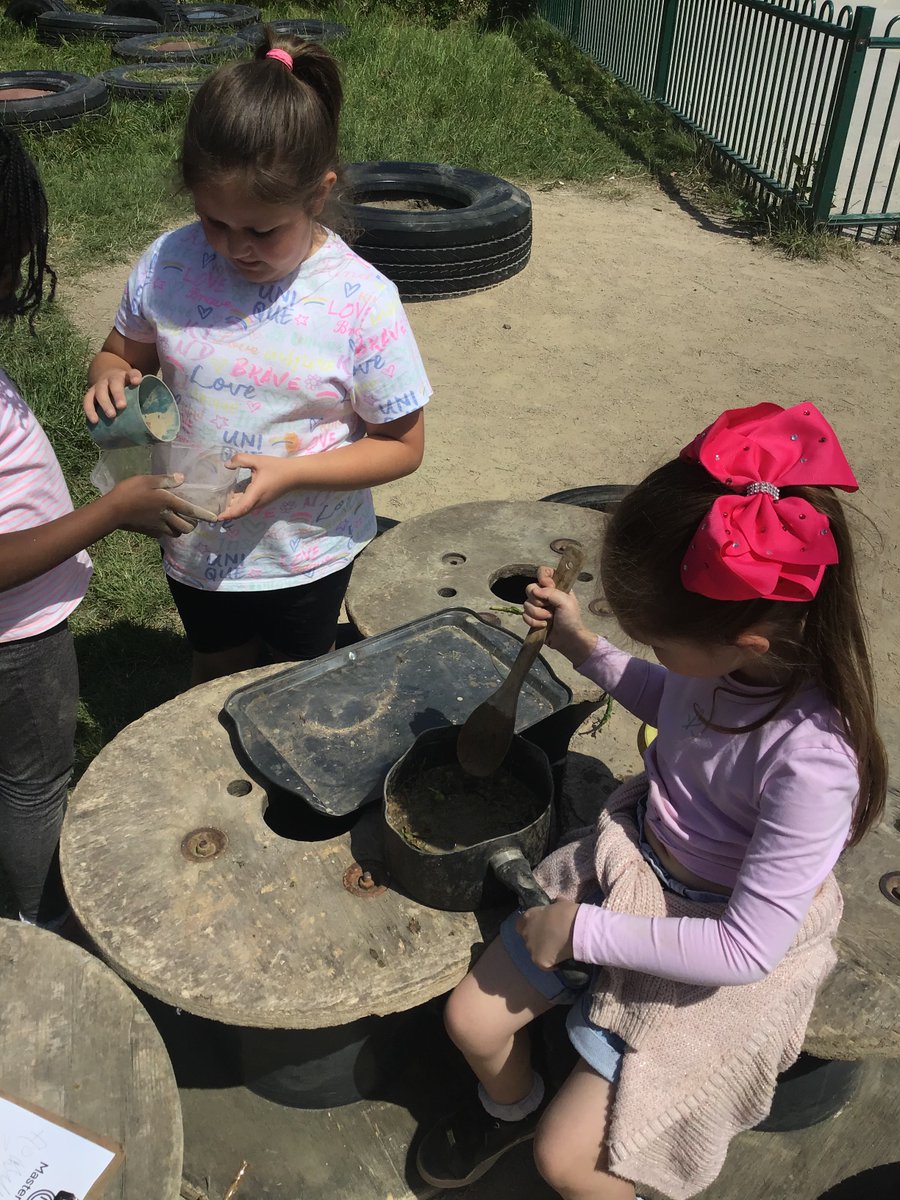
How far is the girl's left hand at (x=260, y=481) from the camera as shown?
1.79 metres

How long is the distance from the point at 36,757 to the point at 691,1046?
4.15ft

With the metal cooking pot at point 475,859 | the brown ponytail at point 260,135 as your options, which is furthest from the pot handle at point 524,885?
the brown ponytail at point 260,135

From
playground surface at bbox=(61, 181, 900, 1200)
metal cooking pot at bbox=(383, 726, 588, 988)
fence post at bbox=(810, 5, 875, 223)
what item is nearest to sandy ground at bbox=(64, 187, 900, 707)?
playground surface at bbox=(61, 181, 900, 1200)

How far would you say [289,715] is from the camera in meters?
1.87

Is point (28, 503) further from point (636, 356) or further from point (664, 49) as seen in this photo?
point (664, 49)

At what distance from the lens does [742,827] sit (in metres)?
1.46

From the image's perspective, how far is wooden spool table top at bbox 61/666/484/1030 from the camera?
148cm

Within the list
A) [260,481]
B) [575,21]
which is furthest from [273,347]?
[575,21]

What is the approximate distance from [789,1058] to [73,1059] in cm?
102

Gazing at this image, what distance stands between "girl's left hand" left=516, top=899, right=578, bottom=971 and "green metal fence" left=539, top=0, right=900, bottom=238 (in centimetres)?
607

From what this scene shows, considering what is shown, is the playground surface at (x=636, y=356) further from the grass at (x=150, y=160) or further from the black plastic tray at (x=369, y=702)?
the black plastic tray at (x=369, y=702)

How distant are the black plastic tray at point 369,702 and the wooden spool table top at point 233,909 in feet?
0.26

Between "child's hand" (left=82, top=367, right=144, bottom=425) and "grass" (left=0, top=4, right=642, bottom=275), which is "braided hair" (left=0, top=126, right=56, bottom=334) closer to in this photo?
"child's hand" (left=82, top=367, right=144, bottom=425)

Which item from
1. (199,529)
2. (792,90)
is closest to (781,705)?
(199,529)
